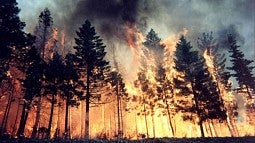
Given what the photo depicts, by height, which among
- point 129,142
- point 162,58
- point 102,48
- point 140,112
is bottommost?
point 129,142

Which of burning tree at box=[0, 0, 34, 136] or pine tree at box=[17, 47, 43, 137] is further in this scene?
pine tree at box=[17, 47, 43, 137]

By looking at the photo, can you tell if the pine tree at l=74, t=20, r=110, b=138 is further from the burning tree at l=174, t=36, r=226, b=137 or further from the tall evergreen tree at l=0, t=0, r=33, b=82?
the burning tree at l=174, t=36, r=226, b=137

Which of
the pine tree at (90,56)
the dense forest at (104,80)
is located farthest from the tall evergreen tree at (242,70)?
the pine tree at (90,56)

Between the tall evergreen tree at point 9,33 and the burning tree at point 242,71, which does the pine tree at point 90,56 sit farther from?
the burning tree at point 242,71

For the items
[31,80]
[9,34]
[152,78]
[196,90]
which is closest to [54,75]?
[31,80]

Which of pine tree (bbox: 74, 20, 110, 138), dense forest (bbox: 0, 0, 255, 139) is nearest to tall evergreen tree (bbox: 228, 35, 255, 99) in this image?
dense forest (bbox: 0, 0, 255, 139)

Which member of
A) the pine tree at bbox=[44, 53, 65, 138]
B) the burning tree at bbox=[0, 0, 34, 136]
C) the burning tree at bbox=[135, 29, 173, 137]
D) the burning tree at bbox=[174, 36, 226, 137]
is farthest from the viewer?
the burning tree at bbox=[135, 29, 173, 137]

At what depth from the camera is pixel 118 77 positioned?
53281 mm

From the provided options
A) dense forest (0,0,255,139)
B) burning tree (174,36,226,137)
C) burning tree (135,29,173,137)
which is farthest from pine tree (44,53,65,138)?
burning tree (135,29,173,137)

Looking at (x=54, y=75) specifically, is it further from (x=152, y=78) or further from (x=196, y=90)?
(x=152, y=78)

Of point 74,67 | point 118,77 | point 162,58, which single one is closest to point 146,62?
point 162,58

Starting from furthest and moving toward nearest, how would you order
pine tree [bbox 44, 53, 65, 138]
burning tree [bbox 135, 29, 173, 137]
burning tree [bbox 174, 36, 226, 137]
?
burning tree [bbox 135, 29, 173, 137], burning tree [bbox 174, 36, 226, 137], pine tree [bbox 44, 53, 65, 138]

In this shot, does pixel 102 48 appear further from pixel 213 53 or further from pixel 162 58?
pixel 213 53

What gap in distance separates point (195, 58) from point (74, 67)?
19.5 metres
